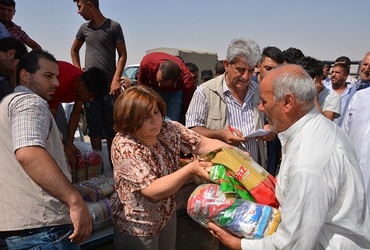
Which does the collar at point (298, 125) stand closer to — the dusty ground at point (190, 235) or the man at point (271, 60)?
the dusty ground at point (190, 235)

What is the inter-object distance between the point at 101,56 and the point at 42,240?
111 inches

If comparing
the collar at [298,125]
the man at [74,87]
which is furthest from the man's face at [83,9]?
the collar at [298,125]

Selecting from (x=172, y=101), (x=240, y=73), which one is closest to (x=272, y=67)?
(x=240, y=73)

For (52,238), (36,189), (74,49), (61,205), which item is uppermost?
(74,49)

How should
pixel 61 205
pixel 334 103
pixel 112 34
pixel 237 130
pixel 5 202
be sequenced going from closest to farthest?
pixel 5 202, pixel 61 205, pixel 237 130, pixel 334 103, pixel 112 34

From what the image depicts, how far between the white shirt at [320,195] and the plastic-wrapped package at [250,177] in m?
0.11

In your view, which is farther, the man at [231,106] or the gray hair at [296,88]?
the man at [231,106]

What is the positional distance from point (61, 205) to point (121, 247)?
508 mm

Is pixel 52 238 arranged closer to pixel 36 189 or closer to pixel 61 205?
pixel 61 205

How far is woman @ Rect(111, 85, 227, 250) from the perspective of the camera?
1.77 metres

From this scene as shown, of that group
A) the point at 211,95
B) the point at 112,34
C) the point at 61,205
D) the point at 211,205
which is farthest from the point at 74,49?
the point at 211,205

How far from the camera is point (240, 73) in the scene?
9.02 feet

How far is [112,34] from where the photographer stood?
4.02 meters

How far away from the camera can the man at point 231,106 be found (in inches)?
109
